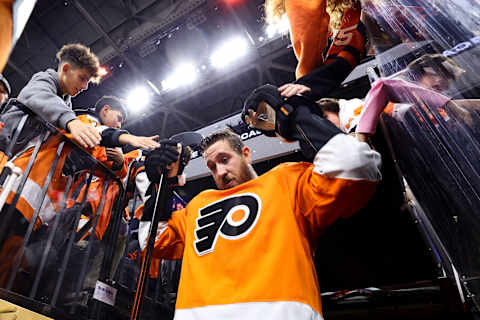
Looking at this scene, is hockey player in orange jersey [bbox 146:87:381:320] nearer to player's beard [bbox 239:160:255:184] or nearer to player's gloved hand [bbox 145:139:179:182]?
player's beard [bbox 239:160:255:184]

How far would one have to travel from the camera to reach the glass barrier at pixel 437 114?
0.99m

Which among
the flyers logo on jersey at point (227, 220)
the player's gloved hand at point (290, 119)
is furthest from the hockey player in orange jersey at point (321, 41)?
the flyers logo on jersey at point (227, 220)

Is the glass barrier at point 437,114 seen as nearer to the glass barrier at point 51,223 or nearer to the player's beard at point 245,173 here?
the player's beard at point 245,173

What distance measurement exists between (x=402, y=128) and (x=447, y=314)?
3.02ft

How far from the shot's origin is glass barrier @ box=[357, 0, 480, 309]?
991 millimetres

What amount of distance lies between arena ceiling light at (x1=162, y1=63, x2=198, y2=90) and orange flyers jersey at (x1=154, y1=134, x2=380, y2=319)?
16.0 feet

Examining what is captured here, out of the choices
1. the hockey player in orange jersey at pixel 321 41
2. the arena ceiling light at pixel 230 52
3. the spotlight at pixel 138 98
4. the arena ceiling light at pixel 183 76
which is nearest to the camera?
the hockey player in orange jersey at pixel 321 41

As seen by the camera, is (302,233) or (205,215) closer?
(302,233)

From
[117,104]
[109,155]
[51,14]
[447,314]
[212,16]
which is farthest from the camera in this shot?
[51,14]

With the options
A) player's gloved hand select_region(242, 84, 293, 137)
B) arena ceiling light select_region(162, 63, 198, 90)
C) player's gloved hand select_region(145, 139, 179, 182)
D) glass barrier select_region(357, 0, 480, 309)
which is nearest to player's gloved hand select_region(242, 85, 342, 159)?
player's gloved hand select_region(242, 84, 293, 137)

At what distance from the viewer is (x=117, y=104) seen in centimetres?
312

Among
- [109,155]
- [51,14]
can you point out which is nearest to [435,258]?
[109,155]

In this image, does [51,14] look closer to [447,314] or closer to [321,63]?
[321,63]

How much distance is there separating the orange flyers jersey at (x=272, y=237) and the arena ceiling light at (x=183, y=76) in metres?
4.88
